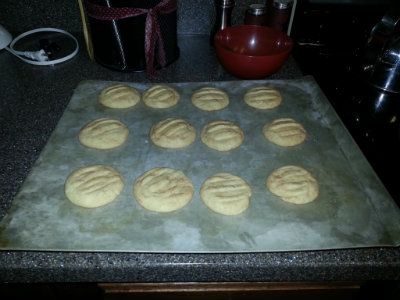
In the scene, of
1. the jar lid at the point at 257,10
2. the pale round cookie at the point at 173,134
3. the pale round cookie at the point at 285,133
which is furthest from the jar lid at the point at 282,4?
the pale round cookie at the point at 173,134

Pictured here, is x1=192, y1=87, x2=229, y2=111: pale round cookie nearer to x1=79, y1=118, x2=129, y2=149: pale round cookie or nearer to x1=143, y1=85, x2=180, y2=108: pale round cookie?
x1=143, y1=85, x2=180, y2=108: pale round cookie

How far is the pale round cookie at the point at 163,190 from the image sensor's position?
37.2 inches

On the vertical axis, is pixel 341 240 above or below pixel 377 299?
above

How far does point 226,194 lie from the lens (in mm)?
970

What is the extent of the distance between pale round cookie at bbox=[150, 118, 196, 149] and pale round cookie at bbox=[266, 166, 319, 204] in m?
0.34

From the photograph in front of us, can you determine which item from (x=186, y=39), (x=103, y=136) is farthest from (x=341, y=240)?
(x=186, y=39)

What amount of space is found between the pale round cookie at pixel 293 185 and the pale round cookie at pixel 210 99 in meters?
0.42

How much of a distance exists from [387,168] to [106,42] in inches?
47.7

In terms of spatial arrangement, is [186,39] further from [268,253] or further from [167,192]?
[268,253]

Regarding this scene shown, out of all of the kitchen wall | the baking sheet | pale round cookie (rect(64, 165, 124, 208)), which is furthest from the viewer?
the kitchen wall

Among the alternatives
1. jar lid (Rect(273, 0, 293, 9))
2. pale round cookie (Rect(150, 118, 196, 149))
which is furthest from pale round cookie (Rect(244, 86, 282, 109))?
jar lid (Rect(273, 0, 293, 9))

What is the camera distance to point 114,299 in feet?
3.17

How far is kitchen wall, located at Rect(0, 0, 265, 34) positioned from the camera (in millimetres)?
1652

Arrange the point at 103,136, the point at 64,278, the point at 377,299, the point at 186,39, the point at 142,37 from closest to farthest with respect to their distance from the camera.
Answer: the point at 64,278 < the point at 377,299 < the point at 103,136 < the point at 142,37 < the point at 186,39
